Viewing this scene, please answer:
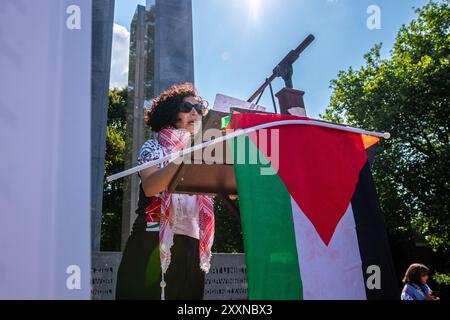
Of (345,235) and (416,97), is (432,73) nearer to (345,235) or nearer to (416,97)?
(416,97)

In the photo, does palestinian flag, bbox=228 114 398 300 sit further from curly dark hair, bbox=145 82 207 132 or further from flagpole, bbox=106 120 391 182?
curly dark hair, bbox=145 82 207 132

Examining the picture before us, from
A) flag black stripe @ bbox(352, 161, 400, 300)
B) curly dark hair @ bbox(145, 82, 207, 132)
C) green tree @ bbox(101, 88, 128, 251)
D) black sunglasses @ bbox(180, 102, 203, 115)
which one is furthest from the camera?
green tree @ bbox(101, 88, 128, 251)

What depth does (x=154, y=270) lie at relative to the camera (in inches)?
94.3

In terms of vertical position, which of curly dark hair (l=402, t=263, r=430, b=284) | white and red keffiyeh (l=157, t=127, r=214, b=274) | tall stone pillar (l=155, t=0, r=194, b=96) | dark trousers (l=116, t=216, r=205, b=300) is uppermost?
tall stone pillar (l=155, t=0, r=194, b=96)

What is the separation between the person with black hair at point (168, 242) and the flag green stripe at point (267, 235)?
2.74 feet

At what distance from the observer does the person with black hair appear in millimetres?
2316

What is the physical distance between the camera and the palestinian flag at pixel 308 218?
1.49m

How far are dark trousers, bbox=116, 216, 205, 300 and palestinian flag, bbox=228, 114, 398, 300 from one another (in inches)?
38.7

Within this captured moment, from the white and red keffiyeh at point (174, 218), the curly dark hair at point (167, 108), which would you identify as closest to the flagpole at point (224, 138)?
the white and red keffiyeh at point (174, 218)
